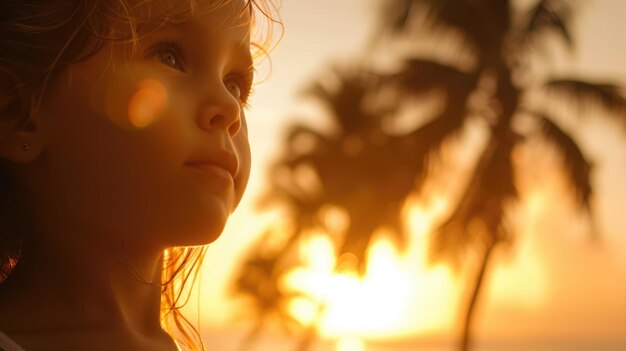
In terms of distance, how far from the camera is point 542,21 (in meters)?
10.1

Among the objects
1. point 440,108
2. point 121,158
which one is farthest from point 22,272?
point 440,108

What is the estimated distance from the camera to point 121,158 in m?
0.94

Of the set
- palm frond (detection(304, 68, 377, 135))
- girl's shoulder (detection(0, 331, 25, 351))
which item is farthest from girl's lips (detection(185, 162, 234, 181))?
palm frond (detection(304, 68, 377, 135))

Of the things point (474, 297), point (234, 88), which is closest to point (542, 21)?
point (474, 297)

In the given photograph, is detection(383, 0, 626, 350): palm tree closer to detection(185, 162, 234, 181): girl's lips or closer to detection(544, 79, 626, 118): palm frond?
detection(544, 79, 626, 118): palm frond

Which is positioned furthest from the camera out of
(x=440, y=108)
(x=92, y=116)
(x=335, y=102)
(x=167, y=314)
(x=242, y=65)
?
(x=335, y=102)

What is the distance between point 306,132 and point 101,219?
14.9m

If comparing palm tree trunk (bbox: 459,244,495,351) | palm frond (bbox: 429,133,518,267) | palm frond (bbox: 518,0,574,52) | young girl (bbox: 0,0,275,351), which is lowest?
young girl (bbox: 0,0,275,351)

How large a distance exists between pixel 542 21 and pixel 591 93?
123cm

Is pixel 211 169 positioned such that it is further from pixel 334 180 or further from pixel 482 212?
pixel 334 180

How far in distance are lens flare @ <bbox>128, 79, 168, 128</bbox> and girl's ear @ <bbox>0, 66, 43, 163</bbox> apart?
128 millimetres

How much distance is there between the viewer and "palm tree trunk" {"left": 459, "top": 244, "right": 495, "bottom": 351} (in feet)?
31.4

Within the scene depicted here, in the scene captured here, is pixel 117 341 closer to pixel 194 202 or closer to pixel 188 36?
pixel 194 202

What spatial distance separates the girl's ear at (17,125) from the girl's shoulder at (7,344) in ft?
0.76
